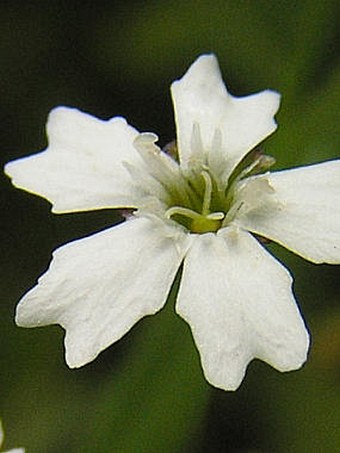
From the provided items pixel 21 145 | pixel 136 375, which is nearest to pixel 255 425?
pixel 136 375

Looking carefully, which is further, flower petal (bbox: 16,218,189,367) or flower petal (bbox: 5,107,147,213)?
flower petal (bbox: 5,107,147,213)

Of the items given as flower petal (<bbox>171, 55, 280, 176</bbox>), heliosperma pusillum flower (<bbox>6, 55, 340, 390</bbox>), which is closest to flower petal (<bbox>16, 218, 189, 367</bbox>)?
heliosperma pusillum flower (<bbox>6, 55, 340, 390</bbox>)

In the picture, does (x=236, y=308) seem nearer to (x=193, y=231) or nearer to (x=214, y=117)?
(x=193, y=231)

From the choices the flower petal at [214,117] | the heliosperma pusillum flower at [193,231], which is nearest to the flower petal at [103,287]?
the heliosperma pusillum flower at [193,231]

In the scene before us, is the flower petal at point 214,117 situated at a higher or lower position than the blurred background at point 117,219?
higher

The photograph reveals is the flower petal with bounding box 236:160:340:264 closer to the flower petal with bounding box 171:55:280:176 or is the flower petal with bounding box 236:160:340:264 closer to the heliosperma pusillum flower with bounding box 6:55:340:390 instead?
the heliosperma pusillum flower with bounding box 6:55:340:390

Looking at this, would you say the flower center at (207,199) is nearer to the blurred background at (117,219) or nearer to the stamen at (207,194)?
the stamen at (207,194)

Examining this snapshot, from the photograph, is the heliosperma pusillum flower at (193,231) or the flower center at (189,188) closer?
the heliosperma pusillum flower at (193,231)
